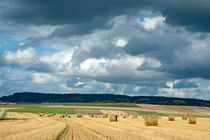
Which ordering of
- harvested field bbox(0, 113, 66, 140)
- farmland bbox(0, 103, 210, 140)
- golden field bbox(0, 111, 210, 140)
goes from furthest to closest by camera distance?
farmland bbox(0, 103, 210, 140) → golden field bbox(0, 111, 210, 140) → harvested field bbox(0, 113, 66, 140)

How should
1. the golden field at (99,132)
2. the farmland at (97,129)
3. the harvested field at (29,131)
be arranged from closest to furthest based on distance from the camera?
1. the harvested field at (29,131)
2. the golden field at (99,132)
3. the farmland at (97,129)

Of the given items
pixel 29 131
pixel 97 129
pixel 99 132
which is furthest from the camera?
pixel 97 129

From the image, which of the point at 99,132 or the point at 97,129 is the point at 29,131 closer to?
the point at 99,132

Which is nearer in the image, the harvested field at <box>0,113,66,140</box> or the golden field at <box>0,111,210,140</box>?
the harvested field at <box>0,113,66,140</box>

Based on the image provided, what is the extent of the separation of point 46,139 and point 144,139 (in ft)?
16.7

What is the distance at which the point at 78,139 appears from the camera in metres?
18.5

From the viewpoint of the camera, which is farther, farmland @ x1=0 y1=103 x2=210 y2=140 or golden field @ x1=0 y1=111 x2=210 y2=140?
farmland @ x1=0 y1=103 x2=210 y2=140

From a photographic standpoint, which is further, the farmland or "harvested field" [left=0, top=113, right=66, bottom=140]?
the farmland

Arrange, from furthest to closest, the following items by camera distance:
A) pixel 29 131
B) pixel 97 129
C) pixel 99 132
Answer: pixel 97 129, pixel 29 131, pixel 99 132

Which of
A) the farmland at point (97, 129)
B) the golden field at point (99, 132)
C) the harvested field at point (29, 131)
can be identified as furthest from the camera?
the farmland at point (97, 129)

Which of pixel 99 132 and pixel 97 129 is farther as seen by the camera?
pixel 97 129

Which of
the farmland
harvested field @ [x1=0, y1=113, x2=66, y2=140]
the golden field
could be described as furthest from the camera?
the farmland

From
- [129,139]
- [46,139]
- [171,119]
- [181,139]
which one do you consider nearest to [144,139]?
[129,139]

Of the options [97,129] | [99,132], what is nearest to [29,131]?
[99,132]
